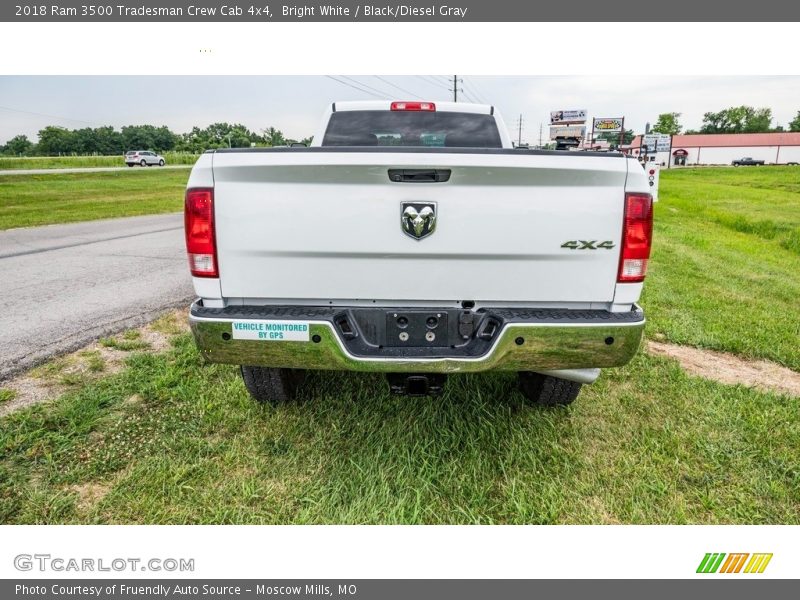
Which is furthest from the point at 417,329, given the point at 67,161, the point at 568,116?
the point at 67,161

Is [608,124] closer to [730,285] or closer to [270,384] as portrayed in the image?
[730,285]

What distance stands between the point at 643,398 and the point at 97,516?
10.8 ft

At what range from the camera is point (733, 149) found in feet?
257

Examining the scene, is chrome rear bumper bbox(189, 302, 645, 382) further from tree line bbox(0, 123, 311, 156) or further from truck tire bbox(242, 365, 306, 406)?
tree line bbox(0, 123, 311, 156)

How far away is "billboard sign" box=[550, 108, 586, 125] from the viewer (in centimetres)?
3413

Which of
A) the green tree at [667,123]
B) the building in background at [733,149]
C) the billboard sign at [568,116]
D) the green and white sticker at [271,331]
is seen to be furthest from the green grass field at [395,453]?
the green tree at [667,123]

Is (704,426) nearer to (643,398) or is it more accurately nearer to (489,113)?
(643,398)

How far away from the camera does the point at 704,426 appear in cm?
326

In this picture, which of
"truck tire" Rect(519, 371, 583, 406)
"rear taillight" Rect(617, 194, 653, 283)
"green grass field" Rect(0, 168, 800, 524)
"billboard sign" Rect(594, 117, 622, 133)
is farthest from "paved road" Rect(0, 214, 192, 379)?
"billboard sign" Rect(594, 117, 622, 133)

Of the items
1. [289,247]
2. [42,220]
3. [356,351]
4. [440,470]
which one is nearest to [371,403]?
[440,470]

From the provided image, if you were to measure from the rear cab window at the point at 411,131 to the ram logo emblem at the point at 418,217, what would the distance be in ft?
8.12

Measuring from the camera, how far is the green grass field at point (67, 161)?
32172 millimetres

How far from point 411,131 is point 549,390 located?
2686 mm

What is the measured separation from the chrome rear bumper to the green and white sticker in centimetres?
2
